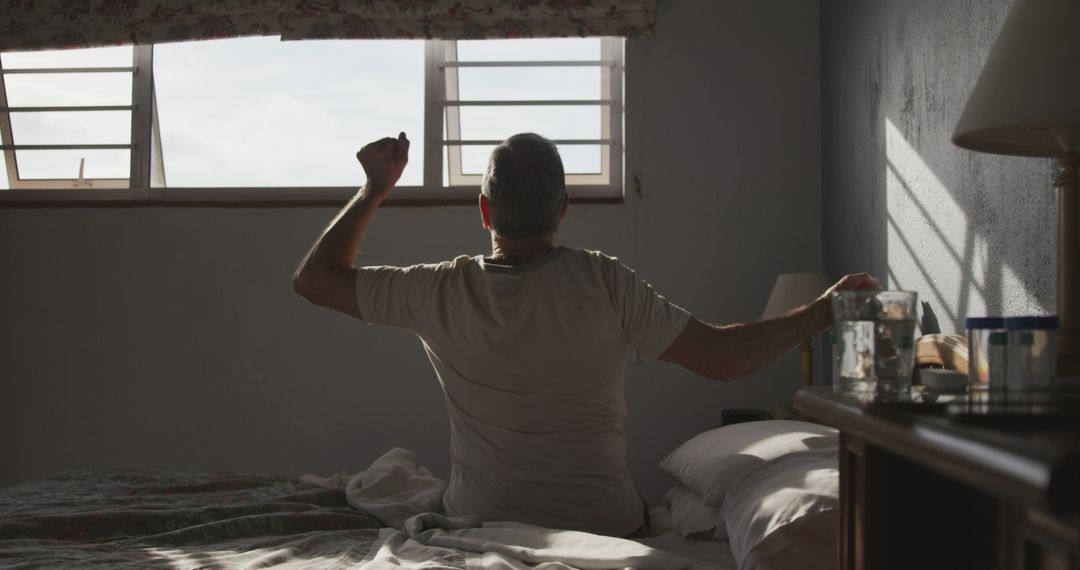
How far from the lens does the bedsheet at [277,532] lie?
1387mm

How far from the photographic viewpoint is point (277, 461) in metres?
3.72

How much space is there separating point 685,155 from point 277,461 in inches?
73.7

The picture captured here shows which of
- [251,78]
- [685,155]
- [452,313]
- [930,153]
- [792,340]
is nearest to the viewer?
[792,340]

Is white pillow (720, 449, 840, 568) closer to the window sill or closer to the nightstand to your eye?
the nightstand

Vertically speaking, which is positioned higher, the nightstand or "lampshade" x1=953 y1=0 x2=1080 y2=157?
"lampshade" x1=953 y1=0 x2=1080 y2=157

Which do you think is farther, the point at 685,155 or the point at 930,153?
the point at 685,155

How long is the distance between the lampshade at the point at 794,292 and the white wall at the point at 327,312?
0.45 m

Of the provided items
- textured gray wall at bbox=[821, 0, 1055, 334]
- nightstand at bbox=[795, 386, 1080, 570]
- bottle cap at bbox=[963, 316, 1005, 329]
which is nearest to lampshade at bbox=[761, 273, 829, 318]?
textured gray wall at bbox=[821, 0, 1055, 334]

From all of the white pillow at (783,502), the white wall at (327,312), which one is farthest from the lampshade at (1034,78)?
the white wall at (327,312)

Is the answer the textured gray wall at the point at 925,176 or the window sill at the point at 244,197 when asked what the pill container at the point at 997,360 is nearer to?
Result: the textured gray wall at the point at 925,176

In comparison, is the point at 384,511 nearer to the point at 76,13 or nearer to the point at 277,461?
the point at 277,461

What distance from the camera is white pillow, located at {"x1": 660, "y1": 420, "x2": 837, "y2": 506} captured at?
1877mm

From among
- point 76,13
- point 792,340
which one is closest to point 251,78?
point 76,13

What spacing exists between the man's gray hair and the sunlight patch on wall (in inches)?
37.8
